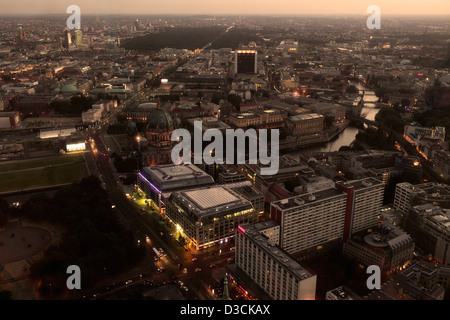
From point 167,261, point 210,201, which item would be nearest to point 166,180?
point 210,201

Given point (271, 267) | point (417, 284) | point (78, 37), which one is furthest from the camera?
point (78, 37)

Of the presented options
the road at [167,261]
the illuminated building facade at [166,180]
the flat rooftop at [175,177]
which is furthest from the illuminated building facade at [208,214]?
the flat rooftop at [175,177]

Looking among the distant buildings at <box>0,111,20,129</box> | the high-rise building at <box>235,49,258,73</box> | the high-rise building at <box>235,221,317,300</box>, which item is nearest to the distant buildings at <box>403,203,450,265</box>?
the high-rise building at <box>235,221,317,300</box>

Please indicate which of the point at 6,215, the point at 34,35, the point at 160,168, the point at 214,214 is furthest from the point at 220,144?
the point at 34,35

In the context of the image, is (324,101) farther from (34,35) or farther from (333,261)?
(34,35)

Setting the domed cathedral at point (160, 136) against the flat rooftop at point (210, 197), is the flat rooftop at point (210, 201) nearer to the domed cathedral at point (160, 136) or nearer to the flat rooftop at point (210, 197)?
the flat rooftop at point (210, 197)
